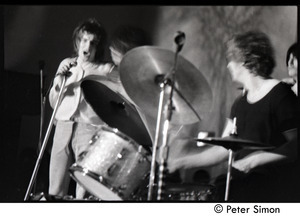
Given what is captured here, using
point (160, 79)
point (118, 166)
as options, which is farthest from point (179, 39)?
point (118, 166)

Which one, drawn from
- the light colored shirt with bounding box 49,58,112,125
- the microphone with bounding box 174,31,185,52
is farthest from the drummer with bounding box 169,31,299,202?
the light colored shirt with bounding box 49,58,112,125

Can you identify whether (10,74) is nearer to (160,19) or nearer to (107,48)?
(107,48)

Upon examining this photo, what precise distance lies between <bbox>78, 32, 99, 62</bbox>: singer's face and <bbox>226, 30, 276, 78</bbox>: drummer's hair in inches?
32.6

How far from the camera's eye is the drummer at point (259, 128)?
11.5 feet

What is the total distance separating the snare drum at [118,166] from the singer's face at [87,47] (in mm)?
581

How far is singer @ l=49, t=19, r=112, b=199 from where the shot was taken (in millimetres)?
3625

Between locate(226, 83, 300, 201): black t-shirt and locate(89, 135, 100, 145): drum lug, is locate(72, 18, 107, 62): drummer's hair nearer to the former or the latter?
locate(89, 135, 100, 145): drum lug

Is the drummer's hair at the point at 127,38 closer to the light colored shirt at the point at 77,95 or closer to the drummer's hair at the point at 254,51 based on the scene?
the light colored shirt at the point at 77,95

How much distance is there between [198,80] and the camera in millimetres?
3307

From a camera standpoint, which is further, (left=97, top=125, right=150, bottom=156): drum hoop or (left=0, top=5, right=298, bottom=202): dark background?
(left=0, top=5, right=298, bottom=202): dark background

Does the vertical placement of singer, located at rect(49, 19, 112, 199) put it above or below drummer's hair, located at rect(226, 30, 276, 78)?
below

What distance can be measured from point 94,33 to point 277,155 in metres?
1.34

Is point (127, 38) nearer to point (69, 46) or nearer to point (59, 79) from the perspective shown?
point (69, 46)

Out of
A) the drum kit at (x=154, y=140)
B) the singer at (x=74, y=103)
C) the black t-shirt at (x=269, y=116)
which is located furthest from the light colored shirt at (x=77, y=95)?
the black t-shirt at (x=269, y=116)
